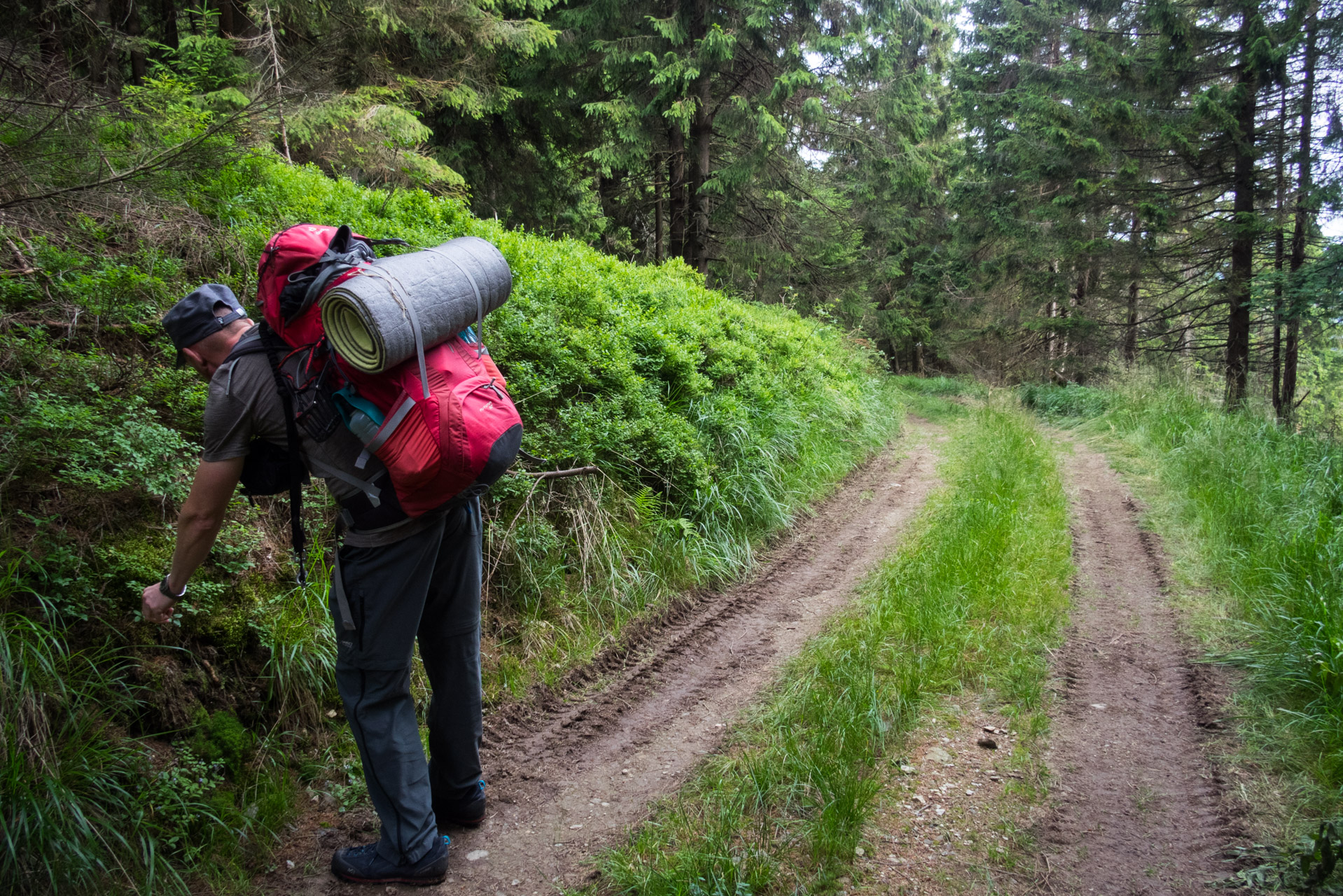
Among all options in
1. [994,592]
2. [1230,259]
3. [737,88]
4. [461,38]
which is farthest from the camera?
[1230,259]

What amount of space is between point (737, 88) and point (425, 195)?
27.4 ft

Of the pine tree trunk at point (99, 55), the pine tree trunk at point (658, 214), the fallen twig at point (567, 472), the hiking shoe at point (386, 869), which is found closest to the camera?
the hiking shoe at point (386, 869)

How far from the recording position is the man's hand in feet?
7.41

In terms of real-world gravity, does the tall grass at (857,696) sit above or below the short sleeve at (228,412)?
below

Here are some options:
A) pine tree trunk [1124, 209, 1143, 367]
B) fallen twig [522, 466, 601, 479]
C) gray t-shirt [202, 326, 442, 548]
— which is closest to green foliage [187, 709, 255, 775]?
gray t-shirt [202, 326, 442, 548]

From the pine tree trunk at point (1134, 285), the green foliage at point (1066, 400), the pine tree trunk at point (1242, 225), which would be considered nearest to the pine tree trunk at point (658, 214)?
the green foliage at point (1066, 400)

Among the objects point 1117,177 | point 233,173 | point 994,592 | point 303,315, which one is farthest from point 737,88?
point 303,315

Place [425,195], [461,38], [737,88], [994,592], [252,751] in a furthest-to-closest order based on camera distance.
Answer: [737,88] < [461,38] < [425,195] < [994,592] < [252,751]

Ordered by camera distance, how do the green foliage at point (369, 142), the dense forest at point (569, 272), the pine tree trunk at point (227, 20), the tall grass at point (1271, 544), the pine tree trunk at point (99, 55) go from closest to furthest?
the dense forest at point (569, 272)
the tall grass at point (1271, 544)
the pine tree trunk at point (99, 55)
the green foliage at point (369, 142)
the pine tree trunk at point (227, 20)

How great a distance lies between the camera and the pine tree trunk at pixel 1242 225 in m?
12.4

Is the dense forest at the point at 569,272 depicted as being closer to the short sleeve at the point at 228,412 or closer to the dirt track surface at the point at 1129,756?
the dirt track surface at the point at 1129,756

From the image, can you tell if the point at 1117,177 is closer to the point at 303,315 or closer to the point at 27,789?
the point at 303,315

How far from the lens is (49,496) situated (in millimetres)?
2994

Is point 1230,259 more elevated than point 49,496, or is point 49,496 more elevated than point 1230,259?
point 1230,259
